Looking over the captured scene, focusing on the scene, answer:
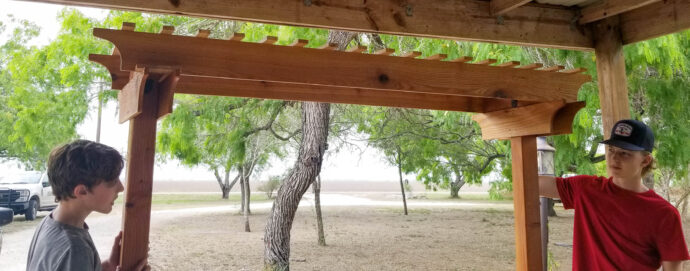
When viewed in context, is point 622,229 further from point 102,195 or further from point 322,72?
point 102,195

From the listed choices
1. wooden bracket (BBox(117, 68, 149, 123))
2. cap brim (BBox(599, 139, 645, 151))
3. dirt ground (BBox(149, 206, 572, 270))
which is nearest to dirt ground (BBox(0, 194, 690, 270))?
dirt ground (BBox(149, 206, 572, 270))

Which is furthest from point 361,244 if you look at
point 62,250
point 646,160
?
point 62,250

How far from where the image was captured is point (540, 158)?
5.12 meters

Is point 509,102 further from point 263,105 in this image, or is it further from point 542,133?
point 263,105

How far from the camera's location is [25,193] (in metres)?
10.8

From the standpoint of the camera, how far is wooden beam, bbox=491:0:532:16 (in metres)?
2.73

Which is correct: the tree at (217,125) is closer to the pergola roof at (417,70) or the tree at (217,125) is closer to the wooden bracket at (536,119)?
the pergola roof at (417,70)

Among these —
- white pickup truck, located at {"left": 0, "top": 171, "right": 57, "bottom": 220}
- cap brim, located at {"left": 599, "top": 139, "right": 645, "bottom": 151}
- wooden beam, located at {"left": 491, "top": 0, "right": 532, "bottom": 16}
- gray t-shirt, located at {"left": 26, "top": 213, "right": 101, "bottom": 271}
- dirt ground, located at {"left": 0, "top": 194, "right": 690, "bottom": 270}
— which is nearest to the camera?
gray t-shirt, located at {"left": 26, "top": 213, "right": 101, "bottom": 271}

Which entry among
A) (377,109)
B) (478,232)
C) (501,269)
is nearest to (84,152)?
→ (501,269)

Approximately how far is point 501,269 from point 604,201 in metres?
6.23

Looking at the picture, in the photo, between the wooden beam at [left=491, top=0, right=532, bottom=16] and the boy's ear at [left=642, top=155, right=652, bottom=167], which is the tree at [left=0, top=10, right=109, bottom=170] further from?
the boy's ear at [left=642, top=155, right=652, bottom=167]

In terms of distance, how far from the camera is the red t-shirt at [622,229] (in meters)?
1.90

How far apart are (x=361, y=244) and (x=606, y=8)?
8.21m

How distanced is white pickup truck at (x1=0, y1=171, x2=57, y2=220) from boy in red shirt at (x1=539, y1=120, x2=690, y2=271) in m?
11.1
